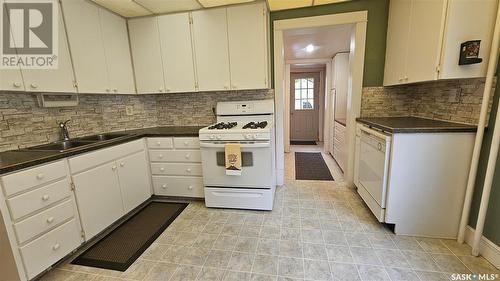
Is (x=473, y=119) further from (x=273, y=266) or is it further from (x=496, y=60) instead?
(x=273, y=266)

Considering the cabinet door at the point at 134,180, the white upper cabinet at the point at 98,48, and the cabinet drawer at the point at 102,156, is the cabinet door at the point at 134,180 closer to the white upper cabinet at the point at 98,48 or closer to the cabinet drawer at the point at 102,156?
the cabinet drawer at the point at 102,156

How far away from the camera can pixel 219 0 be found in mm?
2314

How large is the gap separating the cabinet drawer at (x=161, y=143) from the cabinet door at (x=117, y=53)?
2.38 feet

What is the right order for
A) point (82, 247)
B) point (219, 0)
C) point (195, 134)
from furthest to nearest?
point (195, 134)
point (219, 0)
point (82, 247)

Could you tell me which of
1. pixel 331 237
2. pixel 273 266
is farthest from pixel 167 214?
pixel 331 237

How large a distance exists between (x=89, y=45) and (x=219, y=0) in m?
1.46

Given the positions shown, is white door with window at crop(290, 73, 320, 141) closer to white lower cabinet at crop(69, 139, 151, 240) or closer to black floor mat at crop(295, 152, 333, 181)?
black floor mat at crop(295, 152, 333, 181)

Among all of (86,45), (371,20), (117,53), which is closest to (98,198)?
(86,45)

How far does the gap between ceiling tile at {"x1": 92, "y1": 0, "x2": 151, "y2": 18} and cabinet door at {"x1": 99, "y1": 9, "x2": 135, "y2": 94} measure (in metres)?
0.07

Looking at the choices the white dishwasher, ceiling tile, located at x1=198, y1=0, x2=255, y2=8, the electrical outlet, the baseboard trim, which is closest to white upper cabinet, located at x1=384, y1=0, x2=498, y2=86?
the white dishwasher

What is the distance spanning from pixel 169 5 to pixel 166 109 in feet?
4.59

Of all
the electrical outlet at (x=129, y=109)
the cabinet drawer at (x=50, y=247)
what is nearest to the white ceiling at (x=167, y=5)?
the electrical outlet at (x=129, y=109)

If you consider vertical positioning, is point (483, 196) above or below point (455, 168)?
below

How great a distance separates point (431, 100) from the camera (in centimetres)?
232
